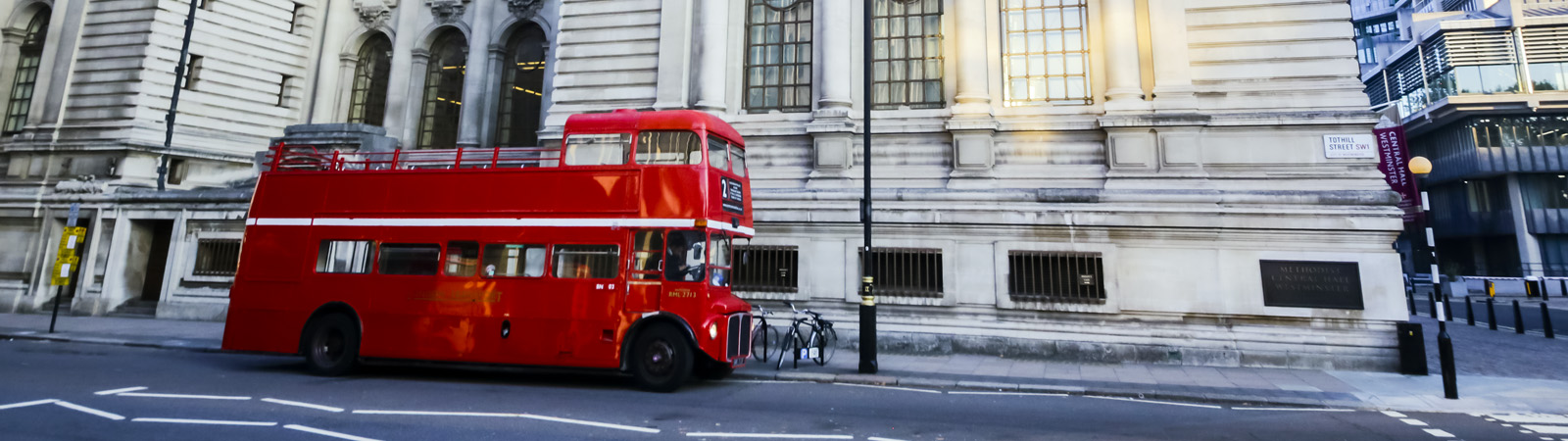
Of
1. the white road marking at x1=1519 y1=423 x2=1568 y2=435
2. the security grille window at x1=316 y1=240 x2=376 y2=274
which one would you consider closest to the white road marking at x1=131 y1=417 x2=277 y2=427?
the security grille window at x1=316 y1=240 x2=376 y2=274

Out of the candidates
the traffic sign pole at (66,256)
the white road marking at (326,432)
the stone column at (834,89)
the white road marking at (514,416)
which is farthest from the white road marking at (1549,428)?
the traffic sign pole at (66,256)

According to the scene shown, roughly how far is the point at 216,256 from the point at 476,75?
8777 mm

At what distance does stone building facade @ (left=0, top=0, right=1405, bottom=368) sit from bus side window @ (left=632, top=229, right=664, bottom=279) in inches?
168

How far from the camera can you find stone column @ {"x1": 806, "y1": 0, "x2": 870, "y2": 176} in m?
14.1

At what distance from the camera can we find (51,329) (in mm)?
14445

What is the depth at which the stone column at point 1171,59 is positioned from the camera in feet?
41.8

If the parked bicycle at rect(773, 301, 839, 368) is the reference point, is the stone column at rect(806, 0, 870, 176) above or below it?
above

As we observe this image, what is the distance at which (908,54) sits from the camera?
14969 millimetres

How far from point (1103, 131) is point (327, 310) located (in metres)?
14.0

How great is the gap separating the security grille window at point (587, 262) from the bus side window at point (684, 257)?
0.74m

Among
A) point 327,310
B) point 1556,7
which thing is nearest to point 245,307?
point 327,310

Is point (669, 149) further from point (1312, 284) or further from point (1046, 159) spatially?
point (1312, 284)

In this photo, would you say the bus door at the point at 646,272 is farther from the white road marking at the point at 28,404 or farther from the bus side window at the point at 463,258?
the white road marking at the point at 28,404

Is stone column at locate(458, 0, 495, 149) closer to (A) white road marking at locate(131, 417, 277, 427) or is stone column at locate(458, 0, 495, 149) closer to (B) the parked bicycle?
(B) the parked bicycle
